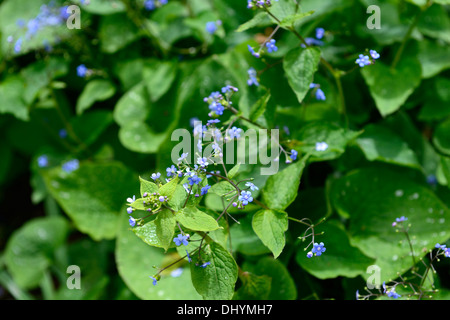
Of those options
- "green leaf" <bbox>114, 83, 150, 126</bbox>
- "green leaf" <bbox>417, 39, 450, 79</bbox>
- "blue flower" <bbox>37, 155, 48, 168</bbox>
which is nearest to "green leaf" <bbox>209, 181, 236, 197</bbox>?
"green leaf" <bbox>114, 83, 150, 126</bbox>

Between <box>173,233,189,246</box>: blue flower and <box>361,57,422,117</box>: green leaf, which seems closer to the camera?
<box>173,233,189,246</box>: blue flower

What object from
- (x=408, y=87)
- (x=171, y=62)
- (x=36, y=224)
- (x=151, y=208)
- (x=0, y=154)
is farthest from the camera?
(x=0, y=154)

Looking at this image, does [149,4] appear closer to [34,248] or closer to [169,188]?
[169,188]

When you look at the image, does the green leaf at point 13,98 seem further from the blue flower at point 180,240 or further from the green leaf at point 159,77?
the blue flower at point 180,240

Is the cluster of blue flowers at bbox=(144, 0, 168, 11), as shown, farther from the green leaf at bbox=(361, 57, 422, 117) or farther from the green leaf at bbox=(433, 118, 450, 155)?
the green leaf at bbox=(433, 118, 450, 155)

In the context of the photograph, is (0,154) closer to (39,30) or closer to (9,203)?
(9,203)

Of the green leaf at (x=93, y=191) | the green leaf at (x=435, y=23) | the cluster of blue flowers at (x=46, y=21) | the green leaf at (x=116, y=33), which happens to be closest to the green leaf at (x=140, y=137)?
the green leaf at (x=93, y=191)
